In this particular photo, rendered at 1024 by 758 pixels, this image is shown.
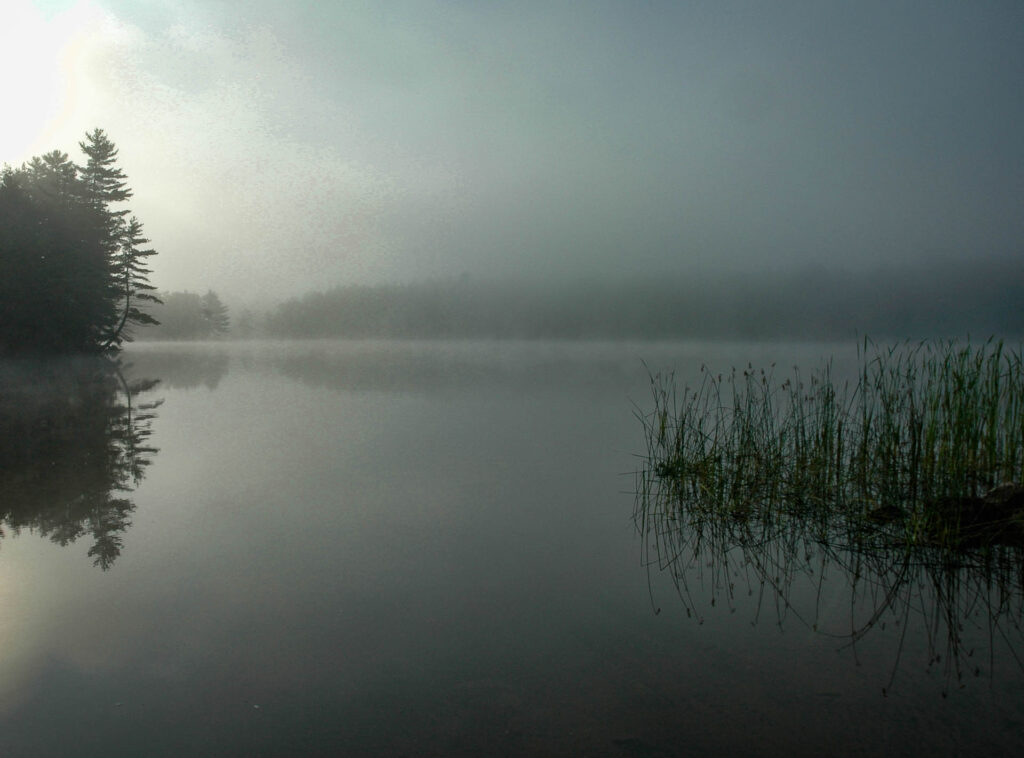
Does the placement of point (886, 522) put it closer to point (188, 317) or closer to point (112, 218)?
point (112, 218)

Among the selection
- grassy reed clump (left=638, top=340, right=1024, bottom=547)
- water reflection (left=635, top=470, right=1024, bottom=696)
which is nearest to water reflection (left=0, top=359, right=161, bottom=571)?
water reflection (left=635, top=470, right=1024, bottom=696)

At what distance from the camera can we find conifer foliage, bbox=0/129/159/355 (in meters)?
20.9

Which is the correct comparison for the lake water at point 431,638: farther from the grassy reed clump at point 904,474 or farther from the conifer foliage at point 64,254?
the conifer foliage at point 64,254

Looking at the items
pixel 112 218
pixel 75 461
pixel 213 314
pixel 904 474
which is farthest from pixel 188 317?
pixel 904 474

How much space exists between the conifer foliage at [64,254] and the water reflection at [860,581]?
2255cm

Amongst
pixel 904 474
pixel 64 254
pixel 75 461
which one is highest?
pixel 64 254

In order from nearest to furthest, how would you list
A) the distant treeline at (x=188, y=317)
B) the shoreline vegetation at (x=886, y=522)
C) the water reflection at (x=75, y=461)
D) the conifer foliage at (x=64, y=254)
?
the shoreline vegetation at (x=886, y=522)
the water reflection at (x=75, y=461)
the conifer foliage at (x=64, y=254)
the distant treeline at (x=188, y=317)

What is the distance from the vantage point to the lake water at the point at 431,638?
259 cm

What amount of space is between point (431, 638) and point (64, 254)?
24.4 m

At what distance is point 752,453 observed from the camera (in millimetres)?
6426

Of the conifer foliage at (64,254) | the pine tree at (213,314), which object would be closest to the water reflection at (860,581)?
the conifer foliage at (64,254)

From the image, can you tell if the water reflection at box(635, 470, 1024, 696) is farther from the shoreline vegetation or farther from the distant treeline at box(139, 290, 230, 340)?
the distant treeline at box(139, 290, 230, 340)

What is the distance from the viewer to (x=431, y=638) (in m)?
3.39

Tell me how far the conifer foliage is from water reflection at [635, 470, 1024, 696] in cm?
2255
